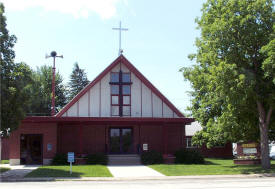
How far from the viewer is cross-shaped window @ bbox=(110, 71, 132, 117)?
27.8 meters

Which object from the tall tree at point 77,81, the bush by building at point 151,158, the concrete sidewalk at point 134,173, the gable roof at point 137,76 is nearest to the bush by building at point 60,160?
the concrete sidewalk at point 134,173

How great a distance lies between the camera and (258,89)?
20.0 metres

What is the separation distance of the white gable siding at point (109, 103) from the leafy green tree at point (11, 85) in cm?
761

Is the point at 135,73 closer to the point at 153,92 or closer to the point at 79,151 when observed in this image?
the point at 153,92

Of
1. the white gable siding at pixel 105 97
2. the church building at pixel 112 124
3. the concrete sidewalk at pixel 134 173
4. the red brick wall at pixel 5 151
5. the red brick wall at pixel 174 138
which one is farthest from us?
the red brick wall at pixel 5 151

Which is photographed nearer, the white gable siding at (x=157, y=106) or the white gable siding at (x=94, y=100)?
the white gable siding at (x=94, y=100)

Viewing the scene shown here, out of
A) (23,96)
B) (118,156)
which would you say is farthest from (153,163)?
(23,96)

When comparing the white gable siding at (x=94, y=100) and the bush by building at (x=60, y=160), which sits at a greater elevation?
the white gable siding at (x=94, y=100)

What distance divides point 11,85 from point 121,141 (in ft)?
37.8

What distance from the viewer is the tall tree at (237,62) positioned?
18.5 m

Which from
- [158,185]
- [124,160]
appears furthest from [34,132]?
[158,185]

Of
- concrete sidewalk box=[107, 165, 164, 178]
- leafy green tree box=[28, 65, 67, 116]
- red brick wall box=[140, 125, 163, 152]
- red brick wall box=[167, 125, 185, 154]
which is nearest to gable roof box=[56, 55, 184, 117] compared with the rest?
red brick wall box=[167, 125, 185, 154]

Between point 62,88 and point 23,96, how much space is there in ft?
147

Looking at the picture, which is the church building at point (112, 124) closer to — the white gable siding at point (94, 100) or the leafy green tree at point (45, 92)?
the white gable siding at point (94, 100)
